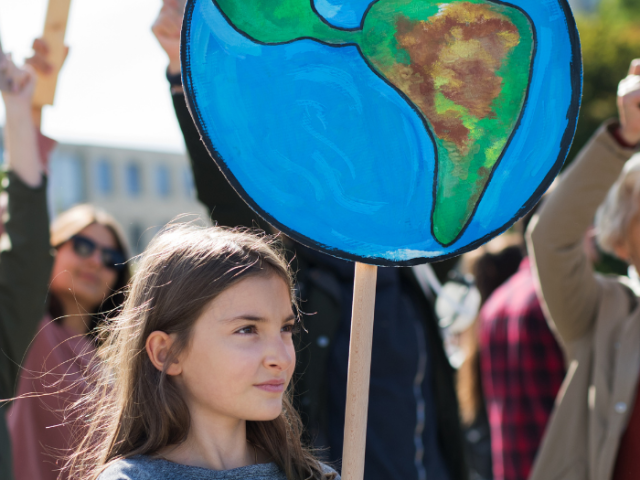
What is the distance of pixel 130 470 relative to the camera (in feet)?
3.80

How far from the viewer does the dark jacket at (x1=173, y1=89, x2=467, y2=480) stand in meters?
1.75

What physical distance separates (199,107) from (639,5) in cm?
2345

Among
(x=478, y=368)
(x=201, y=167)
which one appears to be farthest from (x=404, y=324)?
(x=478, y=368)

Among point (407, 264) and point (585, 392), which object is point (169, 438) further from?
point (585, 392)

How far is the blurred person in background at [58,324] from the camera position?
1.89 metres

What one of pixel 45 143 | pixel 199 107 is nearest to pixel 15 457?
pixel 45 143

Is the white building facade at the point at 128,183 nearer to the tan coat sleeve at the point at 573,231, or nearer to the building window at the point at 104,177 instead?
the building window at the point at 104,177

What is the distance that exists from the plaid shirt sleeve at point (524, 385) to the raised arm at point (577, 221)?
0.73 meters

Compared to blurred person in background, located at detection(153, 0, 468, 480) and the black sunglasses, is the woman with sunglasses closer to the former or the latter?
the black sunglasses

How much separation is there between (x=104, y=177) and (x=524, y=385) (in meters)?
34.3

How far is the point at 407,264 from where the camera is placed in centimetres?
124

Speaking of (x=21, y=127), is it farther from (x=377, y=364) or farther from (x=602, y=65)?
(x=602, y=65)

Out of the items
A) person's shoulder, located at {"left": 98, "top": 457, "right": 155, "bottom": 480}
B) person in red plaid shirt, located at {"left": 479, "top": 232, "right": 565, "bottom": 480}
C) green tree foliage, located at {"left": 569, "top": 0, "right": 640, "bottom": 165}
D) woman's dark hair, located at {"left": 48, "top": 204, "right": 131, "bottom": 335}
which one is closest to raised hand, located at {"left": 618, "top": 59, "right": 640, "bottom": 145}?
person in red plaid shirt, located at {"left": 479, "top": 232, "right": 565, "bottom": 480}

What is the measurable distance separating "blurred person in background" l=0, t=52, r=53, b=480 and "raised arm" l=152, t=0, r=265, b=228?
1.41 feet
